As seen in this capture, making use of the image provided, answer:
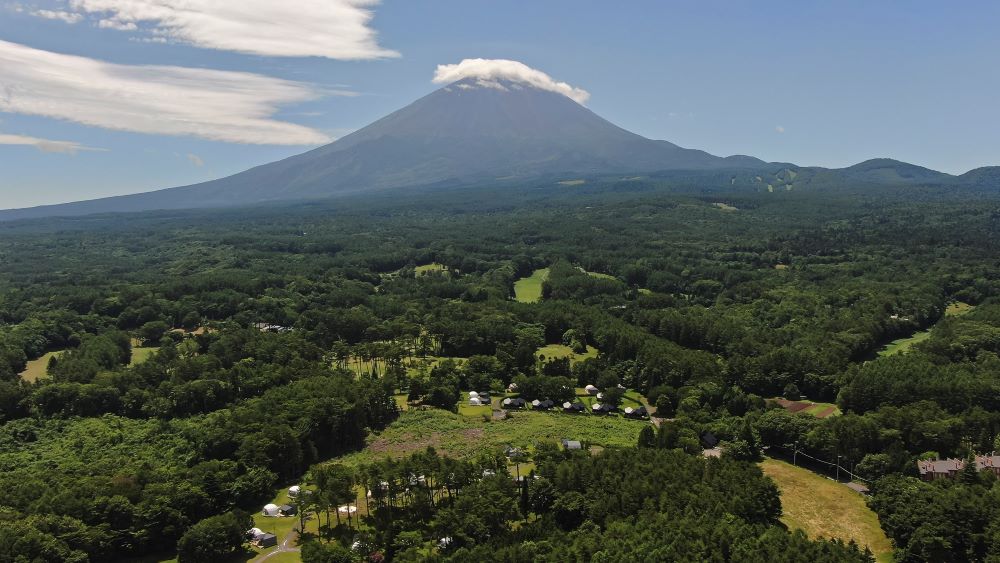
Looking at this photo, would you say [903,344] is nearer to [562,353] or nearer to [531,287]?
[562,353]

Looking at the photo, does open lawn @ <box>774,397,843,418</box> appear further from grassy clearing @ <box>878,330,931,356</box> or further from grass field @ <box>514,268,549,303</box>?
grass field @ <box>514,268,549,303</box>

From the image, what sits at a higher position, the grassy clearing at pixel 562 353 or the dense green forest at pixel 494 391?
the dense green forest at pixel 494 391

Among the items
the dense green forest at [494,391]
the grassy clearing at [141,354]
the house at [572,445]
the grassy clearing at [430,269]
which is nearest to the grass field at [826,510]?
the dense green forest at [494,391]

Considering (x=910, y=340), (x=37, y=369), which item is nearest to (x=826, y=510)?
(x=910, y=340)

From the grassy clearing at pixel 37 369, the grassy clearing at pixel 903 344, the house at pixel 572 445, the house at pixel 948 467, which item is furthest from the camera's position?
the grassy clearing at pixel 903 344

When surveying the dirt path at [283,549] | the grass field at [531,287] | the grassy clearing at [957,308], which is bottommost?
the dirt path at [283,549]

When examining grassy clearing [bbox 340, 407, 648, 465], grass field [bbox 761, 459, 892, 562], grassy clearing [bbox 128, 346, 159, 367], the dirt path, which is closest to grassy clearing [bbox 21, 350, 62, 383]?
grassy clearing [bbox 128, 346, 159, 367]

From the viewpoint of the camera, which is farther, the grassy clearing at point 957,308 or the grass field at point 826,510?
the grassy clearing at point 957,308

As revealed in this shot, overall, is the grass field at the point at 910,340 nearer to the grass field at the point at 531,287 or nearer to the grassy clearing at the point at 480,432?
the grassy clearing at the point at 480,432
